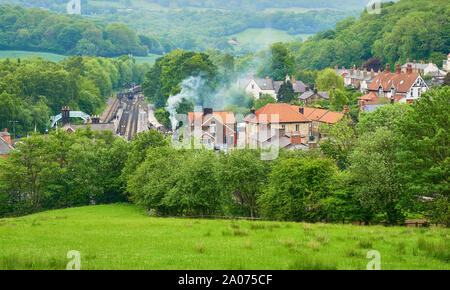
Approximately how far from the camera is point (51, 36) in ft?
650

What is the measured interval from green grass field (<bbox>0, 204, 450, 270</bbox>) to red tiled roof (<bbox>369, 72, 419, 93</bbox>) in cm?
6863

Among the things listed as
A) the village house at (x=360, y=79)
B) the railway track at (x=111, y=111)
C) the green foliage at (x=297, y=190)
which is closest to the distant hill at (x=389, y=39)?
the village house at (x=360, y=79)

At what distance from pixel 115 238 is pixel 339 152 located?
28694 mm

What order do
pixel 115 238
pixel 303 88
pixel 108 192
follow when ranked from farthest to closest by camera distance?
pixel 303 88
pixel 108 192
pixel 115 238

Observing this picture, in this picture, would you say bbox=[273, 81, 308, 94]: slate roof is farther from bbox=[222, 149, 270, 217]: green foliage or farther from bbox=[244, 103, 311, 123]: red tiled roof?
bbox=[222, 149, 270, 217]: green foliage

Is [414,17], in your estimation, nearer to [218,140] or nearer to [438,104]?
[218,140]

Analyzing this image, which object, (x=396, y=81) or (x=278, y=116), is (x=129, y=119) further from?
(x=396, y=81)

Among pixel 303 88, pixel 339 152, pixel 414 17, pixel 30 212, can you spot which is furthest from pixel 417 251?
pixel 414 17

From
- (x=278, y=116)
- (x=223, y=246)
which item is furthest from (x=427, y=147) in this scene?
(x=278, y=116)

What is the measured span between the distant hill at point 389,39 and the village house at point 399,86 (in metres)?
36.2

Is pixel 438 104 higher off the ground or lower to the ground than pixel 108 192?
higher

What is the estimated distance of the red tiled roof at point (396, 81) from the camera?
8244cm

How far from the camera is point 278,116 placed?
200ft

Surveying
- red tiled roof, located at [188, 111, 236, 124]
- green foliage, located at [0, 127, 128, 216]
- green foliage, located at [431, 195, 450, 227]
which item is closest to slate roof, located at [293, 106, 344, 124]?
red tiled roof, located at [188, 111, 236, 124]
